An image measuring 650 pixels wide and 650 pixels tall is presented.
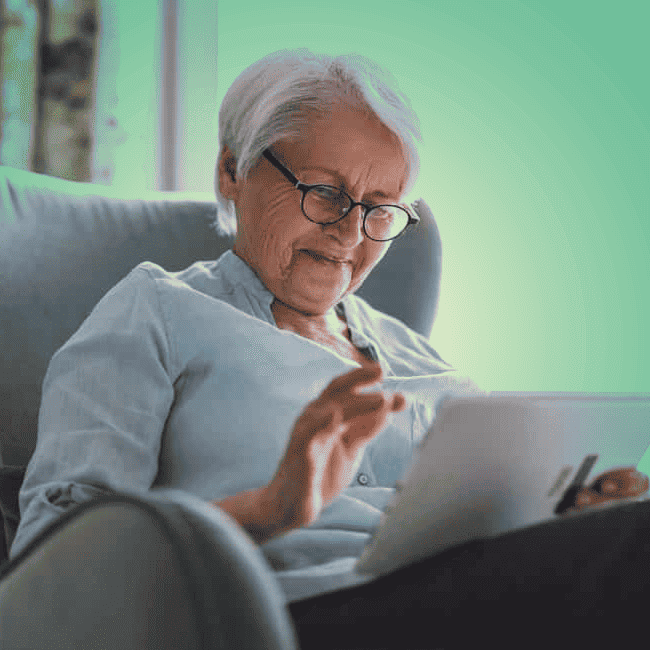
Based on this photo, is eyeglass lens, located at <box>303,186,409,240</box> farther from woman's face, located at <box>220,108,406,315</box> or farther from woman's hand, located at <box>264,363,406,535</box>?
woman's hand, located at <box>264,363,406,535</box>

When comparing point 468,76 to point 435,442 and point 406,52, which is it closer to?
point 406,52

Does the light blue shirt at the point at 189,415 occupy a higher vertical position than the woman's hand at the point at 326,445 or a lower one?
lower

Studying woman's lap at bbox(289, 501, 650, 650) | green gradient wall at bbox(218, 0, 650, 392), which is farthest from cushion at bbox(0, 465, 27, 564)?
green gradient wall at bbox(218, 0, 650, 392)

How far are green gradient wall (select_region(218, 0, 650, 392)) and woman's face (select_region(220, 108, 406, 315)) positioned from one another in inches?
21.3

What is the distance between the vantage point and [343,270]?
1046mm

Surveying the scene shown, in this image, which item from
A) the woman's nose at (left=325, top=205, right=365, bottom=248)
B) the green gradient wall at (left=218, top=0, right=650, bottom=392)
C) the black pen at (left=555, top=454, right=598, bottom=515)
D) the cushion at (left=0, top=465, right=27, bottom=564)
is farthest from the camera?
the green gradient wall at (left=218, top=0, right=650, bottom=392)

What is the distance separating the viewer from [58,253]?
112 cm

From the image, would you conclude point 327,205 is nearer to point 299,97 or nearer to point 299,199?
point 299,199

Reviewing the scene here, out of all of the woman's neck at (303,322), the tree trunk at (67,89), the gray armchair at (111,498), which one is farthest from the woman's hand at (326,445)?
the tree trunk at (67,89)

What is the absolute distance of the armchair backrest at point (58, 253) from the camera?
3.43 feet

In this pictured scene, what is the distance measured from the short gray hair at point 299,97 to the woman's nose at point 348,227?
0.11m

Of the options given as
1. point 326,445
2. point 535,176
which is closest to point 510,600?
point 326,445

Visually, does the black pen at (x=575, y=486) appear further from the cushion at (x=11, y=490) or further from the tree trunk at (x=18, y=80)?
the tree trunk at (x=18, y=80)

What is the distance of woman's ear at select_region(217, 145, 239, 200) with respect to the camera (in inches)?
42.3
